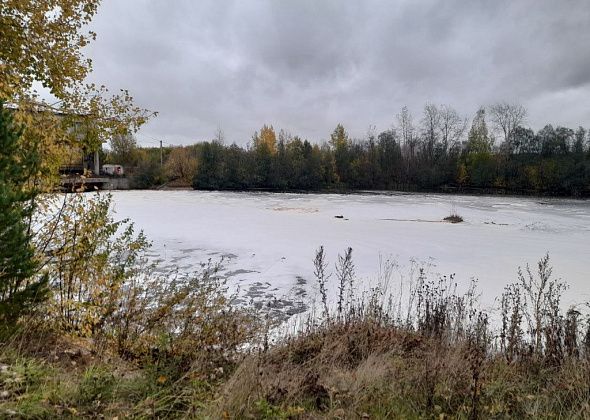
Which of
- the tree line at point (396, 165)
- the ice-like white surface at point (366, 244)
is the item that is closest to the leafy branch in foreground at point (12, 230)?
the ice-like white surface at point (366, 244)

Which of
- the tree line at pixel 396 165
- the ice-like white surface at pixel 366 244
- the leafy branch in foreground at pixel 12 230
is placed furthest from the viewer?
the tree line at pixel 396 165

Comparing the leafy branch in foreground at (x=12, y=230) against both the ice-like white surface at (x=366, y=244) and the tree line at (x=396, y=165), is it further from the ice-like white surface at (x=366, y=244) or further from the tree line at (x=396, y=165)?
the tree line at (x=396, y=165)

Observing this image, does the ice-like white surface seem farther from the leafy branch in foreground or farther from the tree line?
the tree line

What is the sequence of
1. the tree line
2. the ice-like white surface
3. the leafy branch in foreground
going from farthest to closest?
the tree line → the ice-like white surface → the leafy branch in foreground

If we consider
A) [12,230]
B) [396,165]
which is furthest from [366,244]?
[396,165]

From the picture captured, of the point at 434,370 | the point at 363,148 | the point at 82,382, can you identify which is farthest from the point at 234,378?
the point at 363,148

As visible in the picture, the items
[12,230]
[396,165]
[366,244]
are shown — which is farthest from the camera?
[396,165]

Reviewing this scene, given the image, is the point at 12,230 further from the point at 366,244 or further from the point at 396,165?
the point at 396,165

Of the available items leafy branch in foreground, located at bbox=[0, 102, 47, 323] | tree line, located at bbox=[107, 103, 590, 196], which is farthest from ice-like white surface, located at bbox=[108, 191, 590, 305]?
tree line, located at bbox=[107, 103, 590, 196]

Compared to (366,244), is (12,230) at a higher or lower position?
higher

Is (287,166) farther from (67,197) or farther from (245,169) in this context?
(67,197)

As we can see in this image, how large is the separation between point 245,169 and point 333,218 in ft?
139

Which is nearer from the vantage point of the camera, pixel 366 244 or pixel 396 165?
pixel 366 244

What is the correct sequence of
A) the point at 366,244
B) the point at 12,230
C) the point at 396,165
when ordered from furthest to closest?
the point at 396,165 < the point at 366,244 < the point at 12,230
